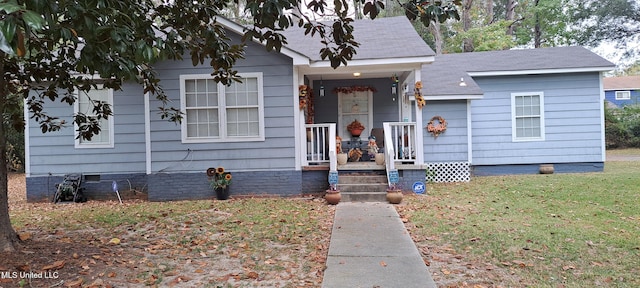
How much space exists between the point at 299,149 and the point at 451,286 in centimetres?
551

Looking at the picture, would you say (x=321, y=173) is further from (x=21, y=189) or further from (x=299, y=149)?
(x=21, y=189)

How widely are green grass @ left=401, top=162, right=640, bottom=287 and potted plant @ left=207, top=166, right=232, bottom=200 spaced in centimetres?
389

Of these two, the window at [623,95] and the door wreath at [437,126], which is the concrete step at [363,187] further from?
the window at [623,95]

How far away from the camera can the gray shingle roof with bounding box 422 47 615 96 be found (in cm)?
1112

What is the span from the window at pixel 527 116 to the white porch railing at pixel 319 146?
625cm

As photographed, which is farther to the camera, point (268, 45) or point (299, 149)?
point (299, 149)

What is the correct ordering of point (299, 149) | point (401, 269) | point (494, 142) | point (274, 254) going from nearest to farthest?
1. point (401, 269)
2. point (274, 254)
3. point (299, 149)
4. point (494, 142)

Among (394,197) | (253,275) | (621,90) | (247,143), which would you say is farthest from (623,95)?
(253,275)

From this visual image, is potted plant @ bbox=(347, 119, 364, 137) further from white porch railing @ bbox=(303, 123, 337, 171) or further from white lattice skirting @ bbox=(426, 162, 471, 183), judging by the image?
white lattice skirting @ bbox=(426, 162, 471, 183)

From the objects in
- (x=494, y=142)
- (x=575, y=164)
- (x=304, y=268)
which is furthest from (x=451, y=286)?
(x=575, y=164)

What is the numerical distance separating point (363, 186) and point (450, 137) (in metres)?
4.23

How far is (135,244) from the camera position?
484cm

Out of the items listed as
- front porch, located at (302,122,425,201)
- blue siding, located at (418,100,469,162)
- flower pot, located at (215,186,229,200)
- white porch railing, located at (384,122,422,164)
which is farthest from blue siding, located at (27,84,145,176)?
blue siding, located at (418,100,469,162)

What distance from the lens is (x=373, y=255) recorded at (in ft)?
14.0
